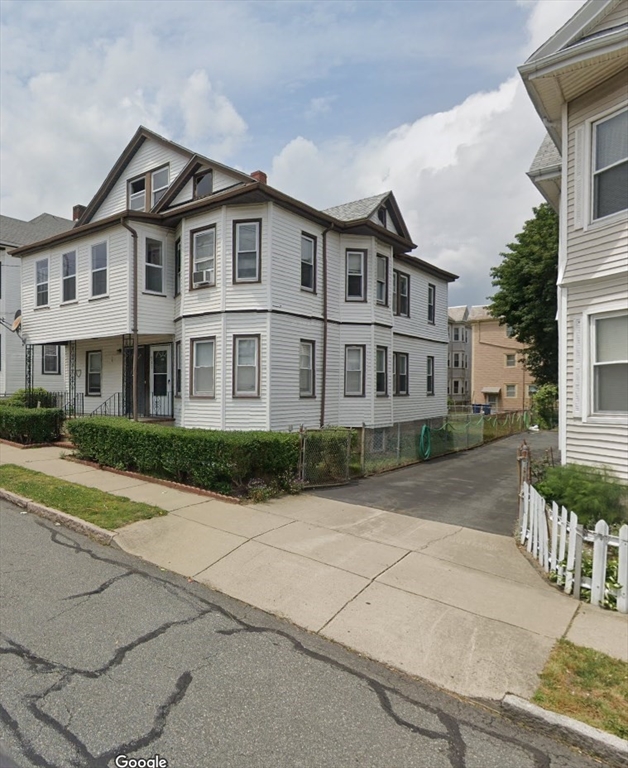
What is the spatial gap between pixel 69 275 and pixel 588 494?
16.4 metres

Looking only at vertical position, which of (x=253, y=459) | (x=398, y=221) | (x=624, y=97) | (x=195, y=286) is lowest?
(x=253, y=459)

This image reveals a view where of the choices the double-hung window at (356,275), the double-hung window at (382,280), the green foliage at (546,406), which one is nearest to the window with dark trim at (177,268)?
the double-hung window at (356,275)

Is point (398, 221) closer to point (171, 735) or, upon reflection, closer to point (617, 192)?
point (617, 192)

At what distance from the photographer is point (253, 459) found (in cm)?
895

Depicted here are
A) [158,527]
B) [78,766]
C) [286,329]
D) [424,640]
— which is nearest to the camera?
[78,766]

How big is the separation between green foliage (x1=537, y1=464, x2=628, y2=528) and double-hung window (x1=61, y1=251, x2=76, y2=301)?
15.4m

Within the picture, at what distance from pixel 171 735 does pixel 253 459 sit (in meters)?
6.11

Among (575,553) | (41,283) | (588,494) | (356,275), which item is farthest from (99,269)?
(575,553)

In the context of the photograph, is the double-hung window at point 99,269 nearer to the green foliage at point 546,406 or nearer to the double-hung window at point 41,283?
the double-hung window at point 41,283

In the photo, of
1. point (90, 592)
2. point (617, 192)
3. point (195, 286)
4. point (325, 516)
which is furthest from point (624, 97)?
point (195, 286)

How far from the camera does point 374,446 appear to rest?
13.3m

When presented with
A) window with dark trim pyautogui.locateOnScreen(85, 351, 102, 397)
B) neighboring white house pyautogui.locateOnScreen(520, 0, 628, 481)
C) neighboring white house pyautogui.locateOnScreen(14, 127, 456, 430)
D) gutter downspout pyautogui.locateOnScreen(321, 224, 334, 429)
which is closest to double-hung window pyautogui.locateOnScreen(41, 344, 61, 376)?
neighboring white house pyautogui.locateOnScreen(14, 127, 456, 430)

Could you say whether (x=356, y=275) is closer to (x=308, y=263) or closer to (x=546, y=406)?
(x=308, y=263)

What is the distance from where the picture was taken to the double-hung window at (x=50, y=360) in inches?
903
